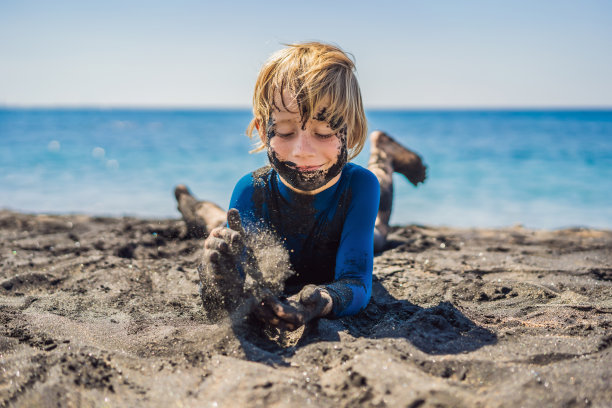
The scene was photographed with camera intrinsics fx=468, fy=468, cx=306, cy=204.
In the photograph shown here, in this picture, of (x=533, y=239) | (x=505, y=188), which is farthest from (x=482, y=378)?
(x=505, y=188)

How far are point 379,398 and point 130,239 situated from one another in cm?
303

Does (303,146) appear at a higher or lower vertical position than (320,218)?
higher

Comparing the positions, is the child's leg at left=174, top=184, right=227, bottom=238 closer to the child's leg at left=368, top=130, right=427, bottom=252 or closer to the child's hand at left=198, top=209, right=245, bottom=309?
the child's leg at left=368, top=130, right=427, bottom=252

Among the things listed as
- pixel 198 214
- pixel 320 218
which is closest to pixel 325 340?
pixel 320 218

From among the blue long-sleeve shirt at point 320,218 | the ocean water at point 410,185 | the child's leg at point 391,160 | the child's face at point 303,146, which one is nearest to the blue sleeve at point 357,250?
the blue long-sleeve shirt at point 320,218

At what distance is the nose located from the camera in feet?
6.89

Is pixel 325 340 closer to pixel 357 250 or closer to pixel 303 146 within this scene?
pixel 357 250

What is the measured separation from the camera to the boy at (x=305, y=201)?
1.83 m

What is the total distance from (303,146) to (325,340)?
33.2 inches

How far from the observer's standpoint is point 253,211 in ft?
8.18

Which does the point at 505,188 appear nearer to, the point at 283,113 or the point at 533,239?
the point at 533,239

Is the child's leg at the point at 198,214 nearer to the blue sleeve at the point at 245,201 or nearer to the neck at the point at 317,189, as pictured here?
the blue sleeve at the point at 245,201

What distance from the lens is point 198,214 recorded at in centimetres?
380

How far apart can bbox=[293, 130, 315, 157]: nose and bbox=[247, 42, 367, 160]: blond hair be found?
8cm
